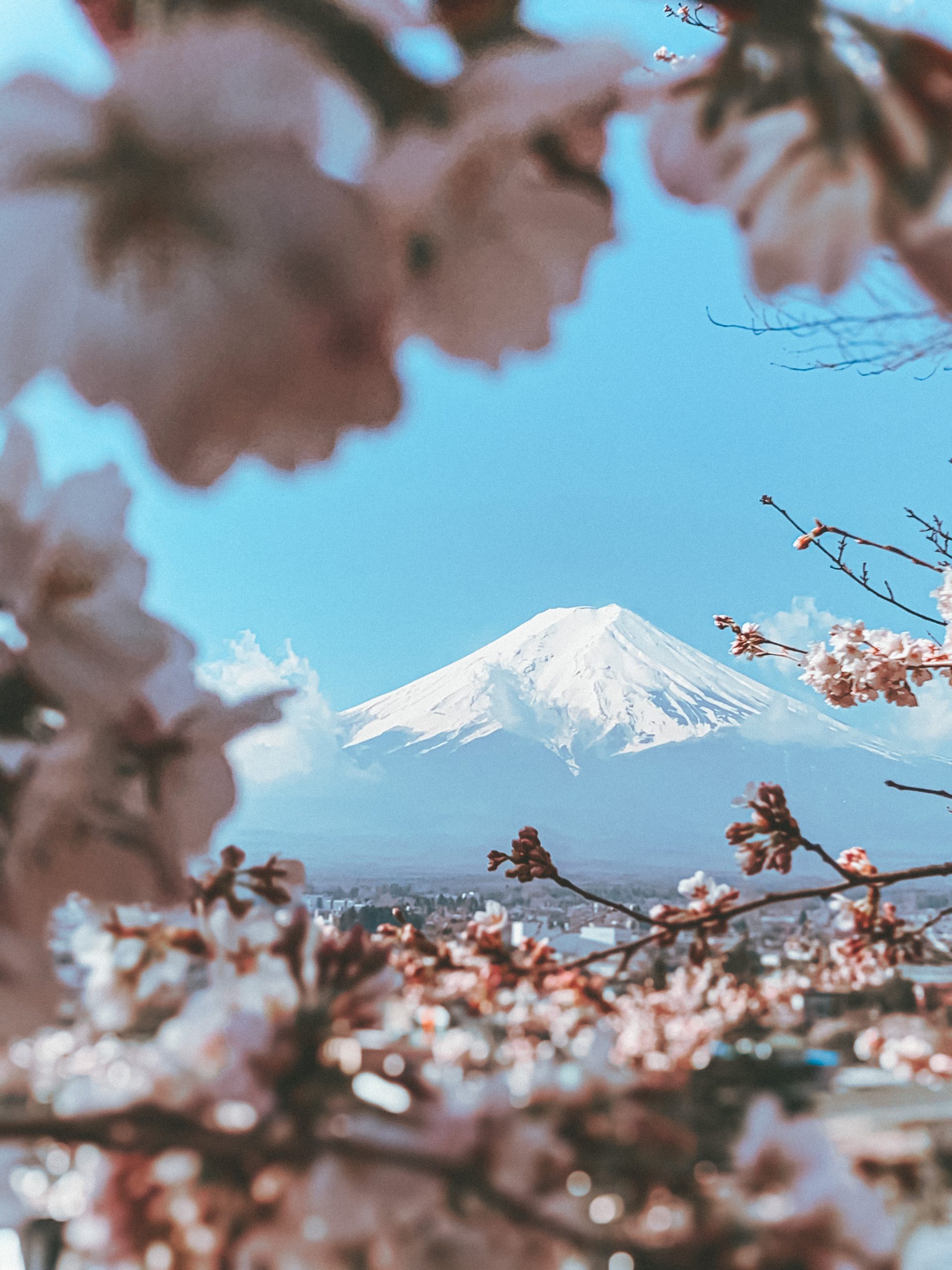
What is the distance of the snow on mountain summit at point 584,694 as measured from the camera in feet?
12.1

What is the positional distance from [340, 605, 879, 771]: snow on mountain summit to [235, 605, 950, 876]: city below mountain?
0.04 feet

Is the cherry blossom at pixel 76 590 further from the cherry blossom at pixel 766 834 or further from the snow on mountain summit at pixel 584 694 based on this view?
the snow on mountain summit at pixel 584 694

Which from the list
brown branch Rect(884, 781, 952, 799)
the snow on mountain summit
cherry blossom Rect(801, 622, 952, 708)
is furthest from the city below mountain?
brown branch Rect(884, 781, 952, 799)

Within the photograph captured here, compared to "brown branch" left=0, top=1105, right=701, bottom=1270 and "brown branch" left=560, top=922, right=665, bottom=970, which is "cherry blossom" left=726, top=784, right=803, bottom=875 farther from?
"brown branch" left=0, top=1105, right=701, bottom=1270

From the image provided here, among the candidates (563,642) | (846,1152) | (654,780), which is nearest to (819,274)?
(846,1152)

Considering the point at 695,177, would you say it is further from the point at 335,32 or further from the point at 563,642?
the point at 563,642

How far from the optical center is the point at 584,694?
5398 millimetres

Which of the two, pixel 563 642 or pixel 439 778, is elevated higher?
pixel 563 642

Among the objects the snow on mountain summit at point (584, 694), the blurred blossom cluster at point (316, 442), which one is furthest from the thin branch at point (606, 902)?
the snow on mountain summit at point (584, 694)

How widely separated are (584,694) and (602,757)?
2.61 feet

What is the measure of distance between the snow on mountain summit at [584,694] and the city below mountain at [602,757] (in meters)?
0.01

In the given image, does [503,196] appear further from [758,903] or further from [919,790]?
[919,790]

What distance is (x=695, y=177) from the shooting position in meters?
0.11

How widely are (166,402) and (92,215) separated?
0.08ft
